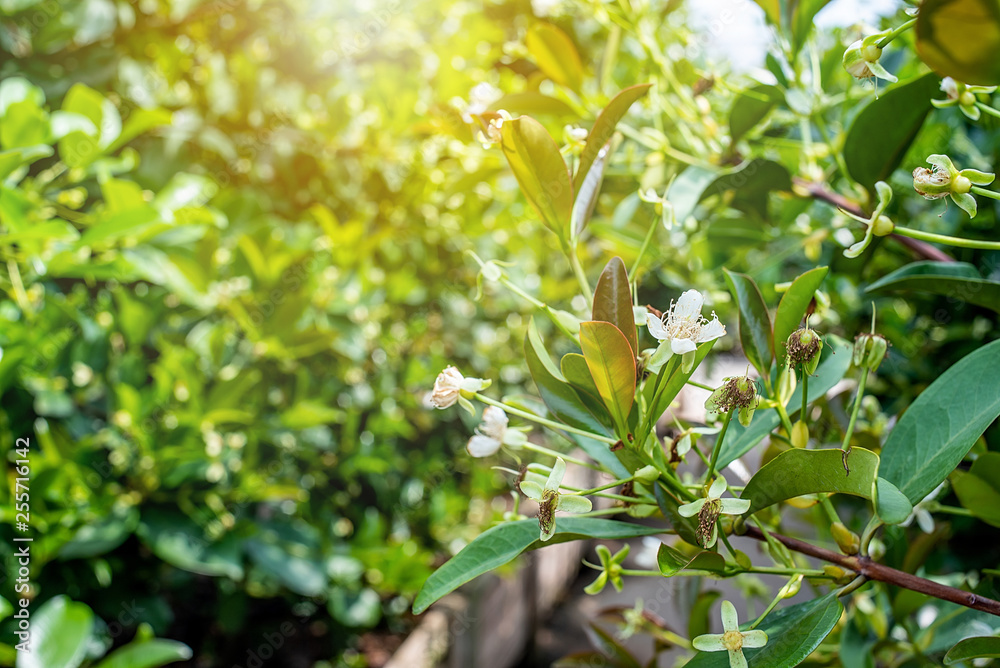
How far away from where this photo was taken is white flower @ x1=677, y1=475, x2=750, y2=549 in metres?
0.40

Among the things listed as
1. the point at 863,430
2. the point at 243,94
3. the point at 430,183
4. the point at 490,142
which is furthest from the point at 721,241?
the point at 243,94

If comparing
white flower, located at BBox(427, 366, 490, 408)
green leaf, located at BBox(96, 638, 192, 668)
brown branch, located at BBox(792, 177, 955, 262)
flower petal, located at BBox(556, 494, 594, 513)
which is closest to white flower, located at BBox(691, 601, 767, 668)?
flower petal, located at BBox(556, 494, 594, 513)

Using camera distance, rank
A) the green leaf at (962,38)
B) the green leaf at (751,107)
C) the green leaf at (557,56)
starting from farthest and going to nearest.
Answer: the green leaf at (557,56)
the green leaf at (751,107)
the green leaf at (962,38)

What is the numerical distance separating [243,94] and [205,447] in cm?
86

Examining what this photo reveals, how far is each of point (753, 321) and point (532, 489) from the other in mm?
223

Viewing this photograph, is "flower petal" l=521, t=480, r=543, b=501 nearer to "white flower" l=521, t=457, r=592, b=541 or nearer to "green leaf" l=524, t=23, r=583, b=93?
"white flower" l=521, t=457, r=592, b=541

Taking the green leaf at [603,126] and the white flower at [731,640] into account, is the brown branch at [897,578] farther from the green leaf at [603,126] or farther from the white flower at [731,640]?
the green leaf at [603,126]

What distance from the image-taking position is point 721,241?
0.88 metres

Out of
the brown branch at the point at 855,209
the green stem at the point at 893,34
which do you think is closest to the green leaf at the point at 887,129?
the brown branch at the point at 855,209

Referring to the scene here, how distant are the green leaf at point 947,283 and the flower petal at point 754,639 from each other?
345mm

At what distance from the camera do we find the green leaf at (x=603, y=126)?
1.62ft

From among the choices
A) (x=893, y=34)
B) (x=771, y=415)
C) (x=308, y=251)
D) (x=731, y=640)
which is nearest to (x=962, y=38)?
(x=893, y=34)

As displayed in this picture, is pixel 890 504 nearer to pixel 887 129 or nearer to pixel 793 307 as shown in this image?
pixel 793 307

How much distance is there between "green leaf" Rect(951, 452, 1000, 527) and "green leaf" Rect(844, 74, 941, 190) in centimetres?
29
